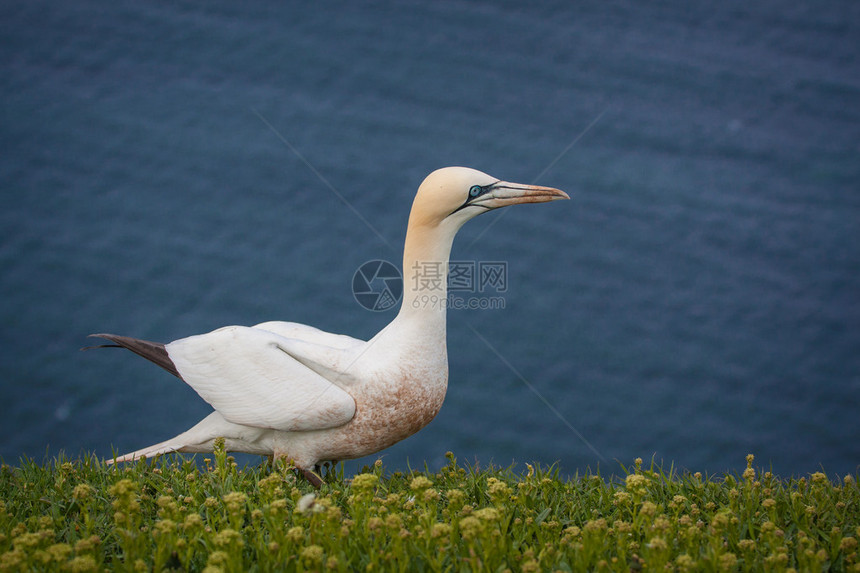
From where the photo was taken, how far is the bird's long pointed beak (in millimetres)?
2406

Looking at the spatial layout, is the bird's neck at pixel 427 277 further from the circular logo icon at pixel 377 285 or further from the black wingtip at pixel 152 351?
the black wingtip at pixel 152 351

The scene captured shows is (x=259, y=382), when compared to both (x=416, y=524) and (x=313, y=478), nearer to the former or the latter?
(x=313, y=478)

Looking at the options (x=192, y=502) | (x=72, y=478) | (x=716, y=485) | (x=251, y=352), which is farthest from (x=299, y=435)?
(x=716, y=485)

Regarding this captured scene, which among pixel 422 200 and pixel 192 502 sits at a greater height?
pixel 422 200

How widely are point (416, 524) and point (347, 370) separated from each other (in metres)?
0.68

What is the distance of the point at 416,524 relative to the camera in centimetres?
179

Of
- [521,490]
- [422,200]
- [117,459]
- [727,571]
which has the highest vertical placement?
[422,200]

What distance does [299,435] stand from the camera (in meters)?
2.43

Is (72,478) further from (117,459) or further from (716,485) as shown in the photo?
(716,485)

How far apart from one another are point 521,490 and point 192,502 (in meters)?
0.85

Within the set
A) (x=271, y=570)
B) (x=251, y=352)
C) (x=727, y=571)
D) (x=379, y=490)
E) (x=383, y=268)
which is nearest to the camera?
(x=727, y=571)

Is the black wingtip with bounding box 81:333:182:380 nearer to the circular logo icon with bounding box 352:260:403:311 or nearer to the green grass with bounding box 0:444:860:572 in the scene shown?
the green grass with bounding box 0:444:860:572

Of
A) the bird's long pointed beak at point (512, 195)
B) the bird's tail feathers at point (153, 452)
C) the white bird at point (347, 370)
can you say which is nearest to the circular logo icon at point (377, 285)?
the white bird at point (347, 370)

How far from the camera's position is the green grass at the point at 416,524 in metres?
1.54
